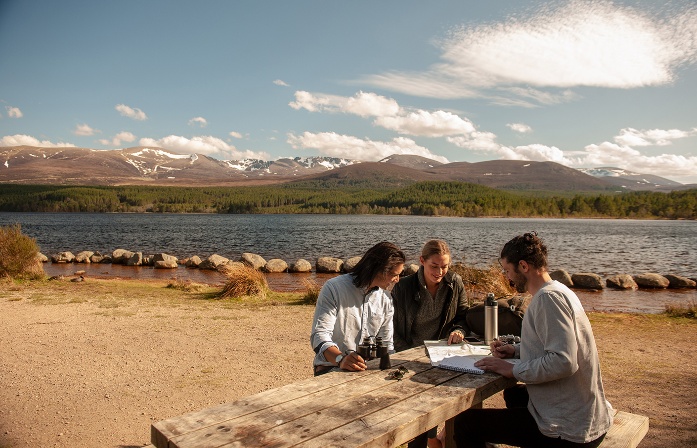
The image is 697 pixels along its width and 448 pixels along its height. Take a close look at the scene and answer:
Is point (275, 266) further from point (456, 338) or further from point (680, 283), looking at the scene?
point (456, 338)

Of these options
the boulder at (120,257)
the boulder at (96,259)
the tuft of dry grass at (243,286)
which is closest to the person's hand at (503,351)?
the tuft of dry grass at (243,286)

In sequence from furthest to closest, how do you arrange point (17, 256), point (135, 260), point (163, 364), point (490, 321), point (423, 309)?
point (135, 260) → point (17, 256) → point (163, 364) → point (423, 309) → point (490, 321)

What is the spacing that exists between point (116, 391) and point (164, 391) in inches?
21.0

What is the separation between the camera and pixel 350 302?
144 inches

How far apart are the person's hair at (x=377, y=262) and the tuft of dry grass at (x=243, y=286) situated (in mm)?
9370

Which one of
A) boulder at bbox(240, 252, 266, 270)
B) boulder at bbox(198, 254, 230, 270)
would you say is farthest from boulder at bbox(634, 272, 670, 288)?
boulder at bbox(198, 254, 230, 270)

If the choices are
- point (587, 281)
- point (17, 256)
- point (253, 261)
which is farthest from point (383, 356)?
point (253, 261)

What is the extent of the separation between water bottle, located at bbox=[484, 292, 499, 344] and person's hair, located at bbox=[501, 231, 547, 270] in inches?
36.5

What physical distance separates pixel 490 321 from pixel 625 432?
1155mm

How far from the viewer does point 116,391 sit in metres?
→ 5.64

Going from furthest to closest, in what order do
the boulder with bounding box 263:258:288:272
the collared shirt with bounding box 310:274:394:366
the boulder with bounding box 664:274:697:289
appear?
the boulder with bounding box 263:258:288:272 → the boulder with bounding box 664:274:697:289 → the collared shirt with bounding box 310:274:394:366

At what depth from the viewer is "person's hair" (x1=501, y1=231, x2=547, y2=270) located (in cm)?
290

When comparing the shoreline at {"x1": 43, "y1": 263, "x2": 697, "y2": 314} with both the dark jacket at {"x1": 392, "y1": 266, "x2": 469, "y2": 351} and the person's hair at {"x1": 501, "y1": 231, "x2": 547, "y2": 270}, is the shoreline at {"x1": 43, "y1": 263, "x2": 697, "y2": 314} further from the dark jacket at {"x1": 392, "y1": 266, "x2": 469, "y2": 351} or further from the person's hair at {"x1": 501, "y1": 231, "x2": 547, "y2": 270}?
the person's hair at {"x1": 501, "y1": 231, "x2": 547, "y2": 270}

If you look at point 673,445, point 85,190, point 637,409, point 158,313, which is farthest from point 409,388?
point 85,190
